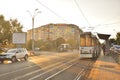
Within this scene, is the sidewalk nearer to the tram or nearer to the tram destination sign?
the tram

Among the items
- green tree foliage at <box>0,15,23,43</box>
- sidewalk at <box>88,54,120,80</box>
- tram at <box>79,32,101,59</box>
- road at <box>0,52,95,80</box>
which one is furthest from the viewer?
green tree foliage at <box>0,15,23,43</box>

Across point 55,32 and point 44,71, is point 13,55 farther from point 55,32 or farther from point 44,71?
point 55,32

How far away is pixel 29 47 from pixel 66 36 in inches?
3197

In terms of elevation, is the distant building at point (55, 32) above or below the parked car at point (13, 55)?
above

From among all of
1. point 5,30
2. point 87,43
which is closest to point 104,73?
point 87,43

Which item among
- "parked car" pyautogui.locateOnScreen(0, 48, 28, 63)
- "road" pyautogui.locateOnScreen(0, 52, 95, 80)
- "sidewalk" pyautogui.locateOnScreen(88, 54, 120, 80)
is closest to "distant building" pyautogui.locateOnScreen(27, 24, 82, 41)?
"parked car" pyautogui.locateOnScreen(0, 48, 28, 63)

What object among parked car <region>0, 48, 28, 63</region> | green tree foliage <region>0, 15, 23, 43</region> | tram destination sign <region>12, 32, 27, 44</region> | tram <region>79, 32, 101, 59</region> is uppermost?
green tree foliage <region>0, 15, 23, 43</region>

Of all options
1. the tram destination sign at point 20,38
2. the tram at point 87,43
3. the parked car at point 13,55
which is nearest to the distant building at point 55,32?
the tram destination sign at point 20,38

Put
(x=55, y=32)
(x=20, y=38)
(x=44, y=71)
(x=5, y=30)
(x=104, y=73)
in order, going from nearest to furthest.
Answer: (x=104, y=73), (x=44, y=71), (x=20, y=38), (x=5, y=30), (x=55, y=32)

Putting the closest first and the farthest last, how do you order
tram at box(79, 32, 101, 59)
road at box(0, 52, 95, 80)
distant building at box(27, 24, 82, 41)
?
road at box(0, 52, 95, 80) → tram at box(79, 32, 101, 59) → distant building at box(27, 24, 82, 41)

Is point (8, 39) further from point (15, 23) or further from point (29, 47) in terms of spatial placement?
point (29, 47)

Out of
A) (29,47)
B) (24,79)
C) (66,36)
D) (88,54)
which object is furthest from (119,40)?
(24,79)

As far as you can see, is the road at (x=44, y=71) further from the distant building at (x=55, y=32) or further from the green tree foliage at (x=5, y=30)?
the distant building at (x=55, y=32)

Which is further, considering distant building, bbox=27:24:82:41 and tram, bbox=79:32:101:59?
distant building, bbox=27:24:82:41
